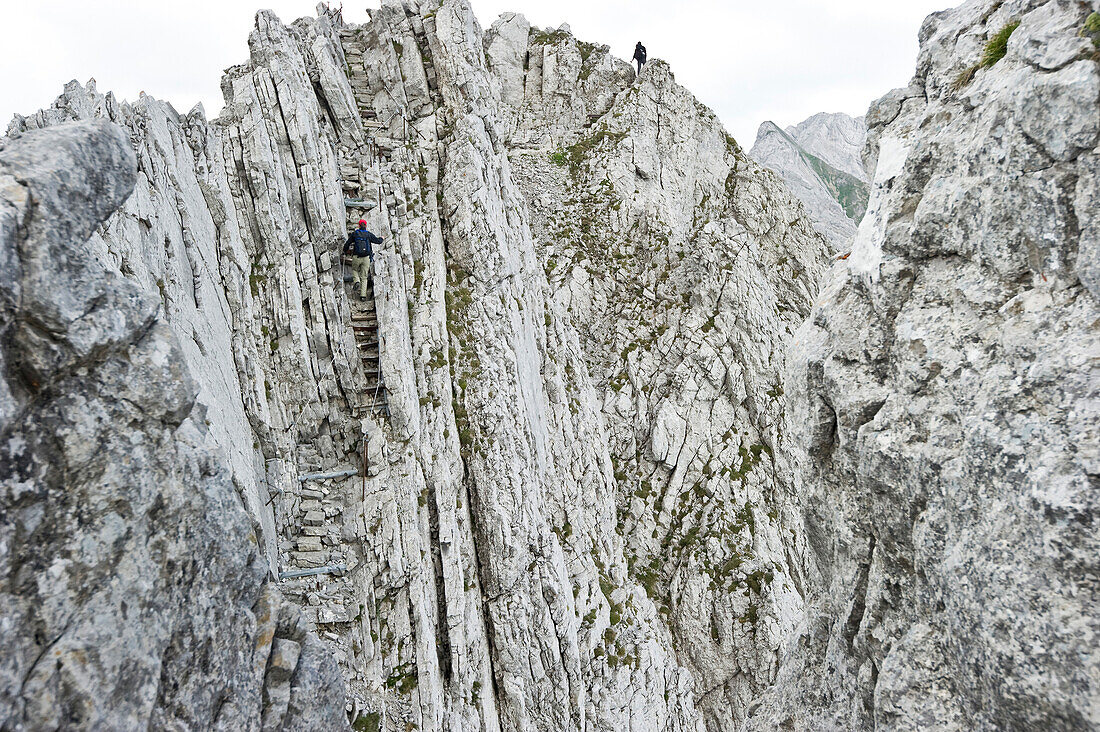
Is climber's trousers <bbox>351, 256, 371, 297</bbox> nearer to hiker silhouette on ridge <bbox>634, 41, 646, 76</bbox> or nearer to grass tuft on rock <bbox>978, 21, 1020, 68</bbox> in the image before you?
grass tuft on rock <bbox>978, 21, 1020, 68</bbox>

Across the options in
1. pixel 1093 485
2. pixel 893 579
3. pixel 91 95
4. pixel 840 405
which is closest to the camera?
pixel 1093 485

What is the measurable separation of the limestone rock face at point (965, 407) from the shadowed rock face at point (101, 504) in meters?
9.87

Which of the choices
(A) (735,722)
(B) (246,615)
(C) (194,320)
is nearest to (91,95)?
(C) (194,320)

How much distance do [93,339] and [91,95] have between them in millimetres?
11531

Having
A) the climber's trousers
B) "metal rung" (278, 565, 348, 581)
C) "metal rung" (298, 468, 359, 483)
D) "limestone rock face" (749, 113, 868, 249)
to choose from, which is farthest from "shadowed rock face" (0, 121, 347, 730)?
"limestone rock face" (749, 113, 868, 249)

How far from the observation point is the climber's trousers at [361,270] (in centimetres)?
2056

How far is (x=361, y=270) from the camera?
20.7 m

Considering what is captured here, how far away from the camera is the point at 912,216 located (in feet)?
26.3

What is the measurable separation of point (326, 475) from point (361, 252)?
332 inches

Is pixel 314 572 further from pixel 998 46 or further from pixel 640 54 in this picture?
pixel 640 54

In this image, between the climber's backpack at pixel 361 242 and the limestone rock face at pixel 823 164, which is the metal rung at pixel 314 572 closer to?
the climber's backpack at pixel 361 242

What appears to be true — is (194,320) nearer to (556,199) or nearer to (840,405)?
(840,405)

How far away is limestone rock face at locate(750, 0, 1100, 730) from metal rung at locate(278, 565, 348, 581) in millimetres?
13907

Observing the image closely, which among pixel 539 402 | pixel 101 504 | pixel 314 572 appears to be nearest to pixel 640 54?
pixel 539 402
